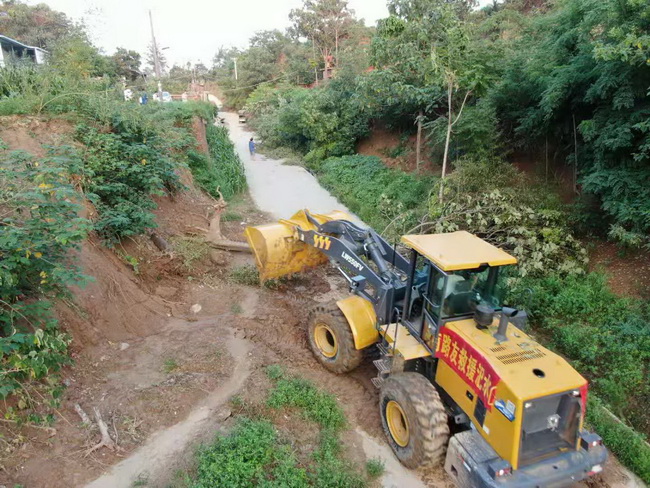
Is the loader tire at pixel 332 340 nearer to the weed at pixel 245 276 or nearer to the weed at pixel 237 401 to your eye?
the weed at pixel 237 401

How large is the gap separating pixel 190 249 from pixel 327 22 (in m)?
30.8

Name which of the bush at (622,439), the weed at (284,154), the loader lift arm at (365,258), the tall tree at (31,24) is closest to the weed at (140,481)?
the loader lift arm at (365,258)

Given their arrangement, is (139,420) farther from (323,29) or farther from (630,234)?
(323,29)

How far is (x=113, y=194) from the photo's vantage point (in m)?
8.69

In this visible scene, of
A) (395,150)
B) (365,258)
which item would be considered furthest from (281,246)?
(395,150)

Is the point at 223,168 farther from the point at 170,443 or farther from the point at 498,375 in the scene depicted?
the point at 498,375

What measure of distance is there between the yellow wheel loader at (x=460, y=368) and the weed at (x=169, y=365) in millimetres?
2126

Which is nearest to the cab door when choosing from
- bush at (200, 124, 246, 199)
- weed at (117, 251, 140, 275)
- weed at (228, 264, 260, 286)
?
weed at (228, 264, 260, 286)

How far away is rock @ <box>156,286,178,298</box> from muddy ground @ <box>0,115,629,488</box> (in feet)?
0.09

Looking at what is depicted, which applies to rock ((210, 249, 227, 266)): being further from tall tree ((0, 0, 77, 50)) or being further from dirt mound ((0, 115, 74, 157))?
tall tree ((0, 0, 77, 50))

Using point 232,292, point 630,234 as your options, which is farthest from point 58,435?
point 630,234

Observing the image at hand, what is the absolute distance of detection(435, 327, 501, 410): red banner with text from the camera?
4.36 meters

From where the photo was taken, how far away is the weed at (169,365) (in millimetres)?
6342

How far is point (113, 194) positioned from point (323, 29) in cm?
3090
